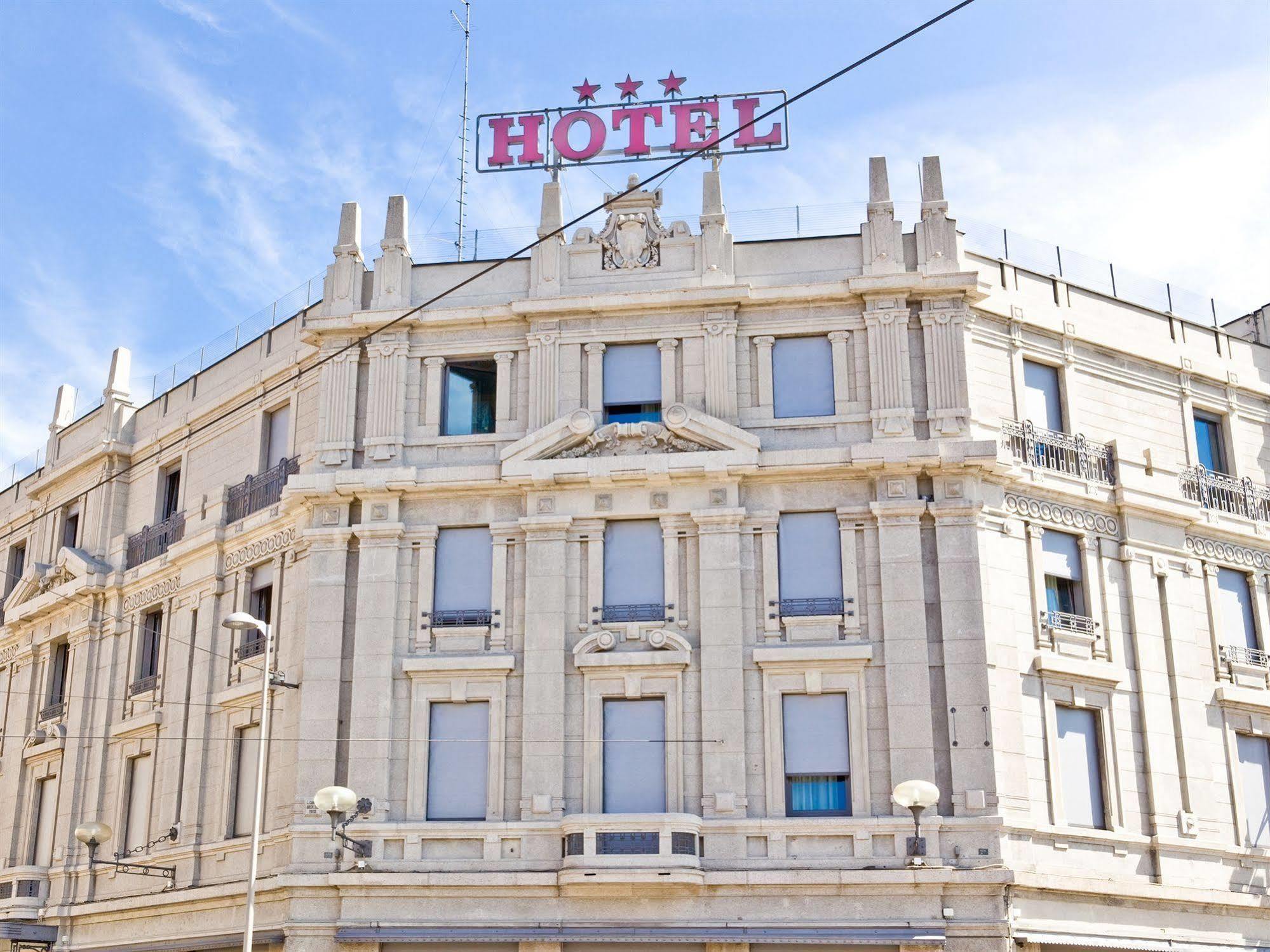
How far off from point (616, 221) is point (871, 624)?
10.7 m

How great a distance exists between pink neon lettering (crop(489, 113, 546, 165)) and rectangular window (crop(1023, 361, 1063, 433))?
487 inches

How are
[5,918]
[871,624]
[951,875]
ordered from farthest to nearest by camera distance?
[5,918]
[871,624]
[951,875]

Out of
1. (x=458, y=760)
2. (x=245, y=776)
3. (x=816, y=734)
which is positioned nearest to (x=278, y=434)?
(x=245, y=776)

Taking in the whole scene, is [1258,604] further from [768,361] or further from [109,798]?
[109,798]

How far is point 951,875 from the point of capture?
29719 millimetres

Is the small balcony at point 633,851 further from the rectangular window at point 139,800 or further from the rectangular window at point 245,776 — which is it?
the rectangular window at point 139,800

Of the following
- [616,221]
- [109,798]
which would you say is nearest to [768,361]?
[616,221]

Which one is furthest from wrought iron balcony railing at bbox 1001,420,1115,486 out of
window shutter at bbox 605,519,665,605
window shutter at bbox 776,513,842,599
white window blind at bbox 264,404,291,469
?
white window blind at bbox 264,404,291,469

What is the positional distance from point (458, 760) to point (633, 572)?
5.26 meters

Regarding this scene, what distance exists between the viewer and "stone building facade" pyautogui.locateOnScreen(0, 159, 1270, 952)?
30.8m

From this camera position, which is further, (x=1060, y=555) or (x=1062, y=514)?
(x=1062, y=514)

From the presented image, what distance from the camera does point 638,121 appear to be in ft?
122

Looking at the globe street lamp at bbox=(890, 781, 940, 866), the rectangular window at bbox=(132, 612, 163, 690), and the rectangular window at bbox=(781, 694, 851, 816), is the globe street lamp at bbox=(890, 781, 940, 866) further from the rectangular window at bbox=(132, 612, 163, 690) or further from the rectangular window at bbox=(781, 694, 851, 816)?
the rectangular window at bbox=(132, 612, 163, 690)

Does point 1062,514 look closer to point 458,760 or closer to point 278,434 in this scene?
point 458,760
